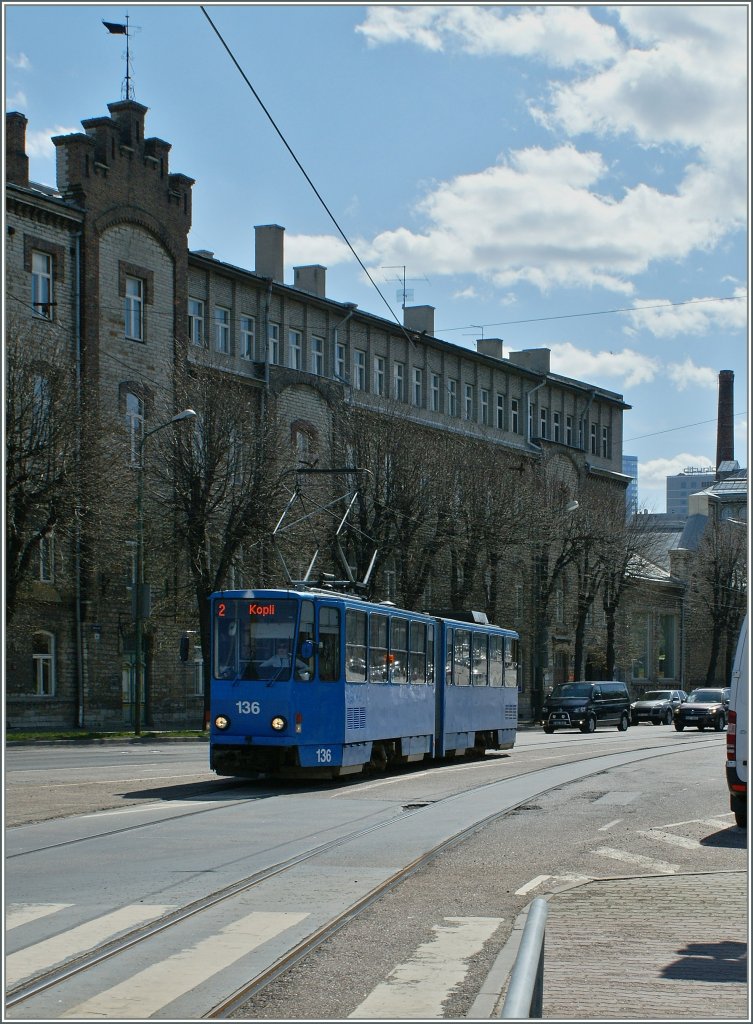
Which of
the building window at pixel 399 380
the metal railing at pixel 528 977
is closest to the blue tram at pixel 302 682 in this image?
the metal railing at pixel 528 977

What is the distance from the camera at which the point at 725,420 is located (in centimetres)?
9881

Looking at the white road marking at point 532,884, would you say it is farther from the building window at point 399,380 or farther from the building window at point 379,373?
the building window at point 399,380

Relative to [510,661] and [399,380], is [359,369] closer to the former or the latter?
[399,380]

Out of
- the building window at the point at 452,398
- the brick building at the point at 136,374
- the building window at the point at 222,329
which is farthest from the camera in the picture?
the building window at the point at 452,398

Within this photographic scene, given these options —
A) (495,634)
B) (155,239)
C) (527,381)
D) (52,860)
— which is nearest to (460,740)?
(495,634)

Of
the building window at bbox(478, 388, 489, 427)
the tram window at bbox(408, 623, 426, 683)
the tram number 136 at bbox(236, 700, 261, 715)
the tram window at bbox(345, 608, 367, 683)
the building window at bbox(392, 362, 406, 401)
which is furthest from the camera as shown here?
the building window at bbox(478, 388, 489, 427)

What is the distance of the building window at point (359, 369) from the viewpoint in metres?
60.3

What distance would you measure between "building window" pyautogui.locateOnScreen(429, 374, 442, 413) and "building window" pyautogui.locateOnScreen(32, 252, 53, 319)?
25.7 meters

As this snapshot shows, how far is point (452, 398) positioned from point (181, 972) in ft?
198

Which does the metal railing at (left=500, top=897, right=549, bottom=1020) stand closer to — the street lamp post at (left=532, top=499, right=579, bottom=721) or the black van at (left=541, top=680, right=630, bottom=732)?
the black van at (left=541, top=680, right=630, bottom=732)

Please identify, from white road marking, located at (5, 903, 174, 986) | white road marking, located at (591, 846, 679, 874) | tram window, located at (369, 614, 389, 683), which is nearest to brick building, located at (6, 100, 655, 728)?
tram window, located at (369, 614, 389, 683)

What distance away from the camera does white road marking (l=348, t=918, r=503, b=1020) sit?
23.6 ft

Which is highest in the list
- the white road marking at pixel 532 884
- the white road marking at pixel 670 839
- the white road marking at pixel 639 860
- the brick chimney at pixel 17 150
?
the brick chimney at pixel 17 150

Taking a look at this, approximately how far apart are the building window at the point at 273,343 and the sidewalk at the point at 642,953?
43.9 metres
